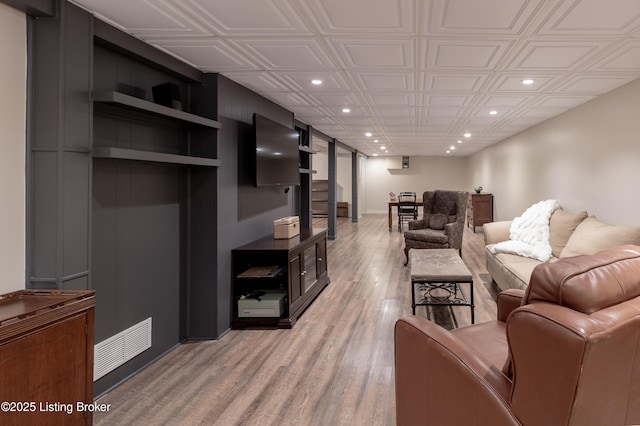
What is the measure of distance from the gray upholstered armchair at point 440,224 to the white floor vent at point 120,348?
407 centimetres

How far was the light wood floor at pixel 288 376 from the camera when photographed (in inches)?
78.4

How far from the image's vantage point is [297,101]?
414cm

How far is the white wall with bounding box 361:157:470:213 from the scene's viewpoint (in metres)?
13.6

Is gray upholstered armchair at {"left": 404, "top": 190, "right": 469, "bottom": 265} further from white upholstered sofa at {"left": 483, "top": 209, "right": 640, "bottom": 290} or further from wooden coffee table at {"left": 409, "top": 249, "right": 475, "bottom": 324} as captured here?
wooden coffee table at {"left": 409, "top": 249, "right": 475, "bottom": 324}

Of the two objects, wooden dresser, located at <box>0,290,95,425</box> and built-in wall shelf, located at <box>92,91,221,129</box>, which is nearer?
wooden dresser, located at <box>0,290,95,425</box>

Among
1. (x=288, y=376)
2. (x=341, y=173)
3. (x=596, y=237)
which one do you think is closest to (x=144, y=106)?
(x=288, y=376)

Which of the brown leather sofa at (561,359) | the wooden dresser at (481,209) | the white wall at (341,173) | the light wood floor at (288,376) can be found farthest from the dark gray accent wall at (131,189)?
the white wall at (341,173)

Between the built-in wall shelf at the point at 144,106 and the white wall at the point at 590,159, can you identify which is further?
the white wall at the point at 590,159

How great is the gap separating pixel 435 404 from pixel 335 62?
234 cm

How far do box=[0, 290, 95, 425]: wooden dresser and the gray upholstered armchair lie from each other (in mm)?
4676

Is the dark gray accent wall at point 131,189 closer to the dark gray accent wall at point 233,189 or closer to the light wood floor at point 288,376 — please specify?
the dark gray accent wall at point 233,189

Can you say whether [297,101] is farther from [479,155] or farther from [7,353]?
[479,155]

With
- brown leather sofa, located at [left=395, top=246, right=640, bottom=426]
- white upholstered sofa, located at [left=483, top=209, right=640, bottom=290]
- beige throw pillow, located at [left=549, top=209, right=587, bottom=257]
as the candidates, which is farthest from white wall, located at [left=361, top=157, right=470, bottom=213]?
brown leather sofa, located at [left=395, top=246, right=640, bottom=426]

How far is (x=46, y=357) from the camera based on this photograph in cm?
144
